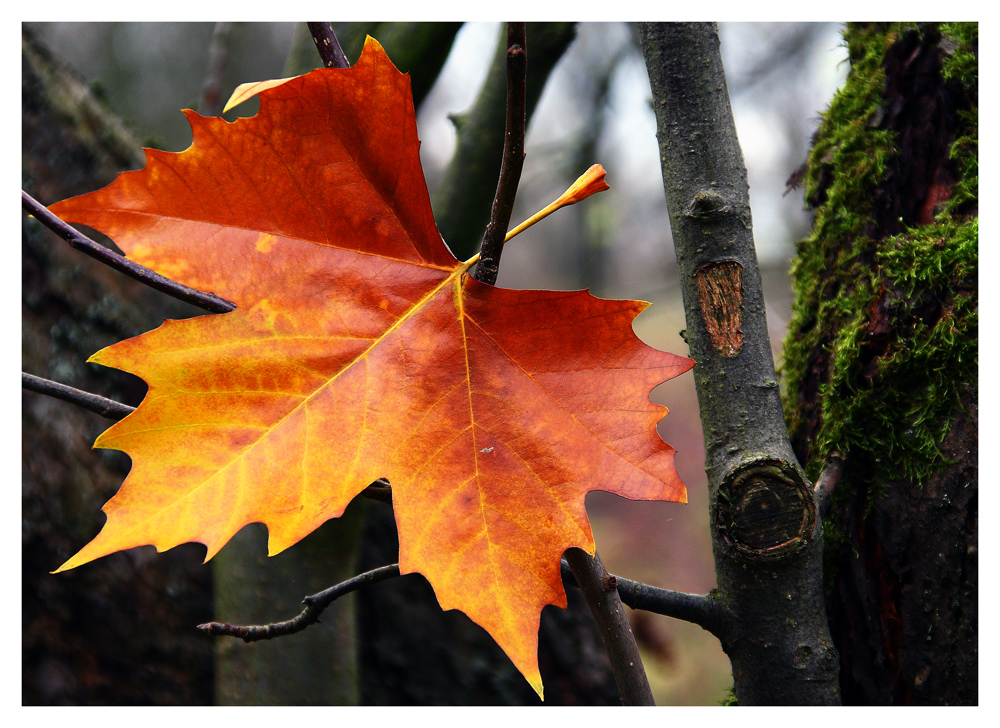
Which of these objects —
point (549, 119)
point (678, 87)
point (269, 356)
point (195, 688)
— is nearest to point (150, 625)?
point (195, 688)

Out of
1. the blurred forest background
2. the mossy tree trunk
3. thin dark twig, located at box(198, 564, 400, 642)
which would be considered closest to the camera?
thin dark twig, located at box(198, 564, 400, 642)

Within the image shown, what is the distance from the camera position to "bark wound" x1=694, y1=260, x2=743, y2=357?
490mm

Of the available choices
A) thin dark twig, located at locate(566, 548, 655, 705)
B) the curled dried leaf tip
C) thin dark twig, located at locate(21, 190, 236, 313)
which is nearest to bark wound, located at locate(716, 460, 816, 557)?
thin dark twig, located at locate(566, 548, 655, 705)

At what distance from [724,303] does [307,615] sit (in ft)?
1.33

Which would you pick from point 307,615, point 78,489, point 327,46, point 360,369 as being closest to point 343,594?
point 307,615

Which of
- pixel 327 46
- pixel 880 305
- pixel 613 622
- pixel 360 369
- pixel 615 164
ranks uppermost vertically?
pixel 615 164

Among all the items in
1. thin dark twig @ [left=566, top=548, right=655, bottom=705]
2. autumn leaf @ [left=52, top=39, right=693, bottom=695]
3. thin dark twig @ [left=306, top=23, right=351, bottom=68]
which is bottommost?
thin dark twig @ [left=566, top=548, right=655, bottom=705]

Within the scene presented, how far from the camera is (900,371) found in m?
0.55

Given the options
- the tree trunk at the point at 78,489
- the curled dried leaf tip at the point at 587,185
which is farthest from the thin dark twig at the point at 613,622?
the tree trunk at the point at 78,489

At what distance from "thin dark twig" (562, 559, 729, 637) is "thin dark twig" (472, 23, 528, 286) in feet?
0.77

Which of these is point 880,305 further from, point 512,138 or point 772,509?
point 512,138

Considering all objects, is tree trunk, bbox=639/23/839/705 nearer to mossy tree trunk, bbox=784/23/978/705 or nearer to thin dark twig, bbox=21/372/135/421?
mossy tree trunk, bbox=784/23/978/705

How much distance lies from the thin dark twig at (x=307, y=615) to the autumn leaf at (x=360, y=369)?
70mm

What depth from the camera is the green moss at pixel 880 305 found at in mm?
538
